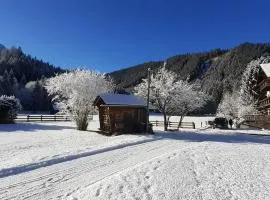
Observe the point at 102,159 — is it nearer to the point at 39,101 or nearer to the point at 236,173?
the point at 236,173

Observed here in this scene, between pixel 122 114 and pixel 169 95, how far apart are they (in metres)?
7.85

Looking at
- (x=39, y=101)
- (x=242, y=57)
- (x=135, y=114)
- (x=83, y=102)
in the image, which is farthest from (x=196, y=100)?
(x=242, y=57)

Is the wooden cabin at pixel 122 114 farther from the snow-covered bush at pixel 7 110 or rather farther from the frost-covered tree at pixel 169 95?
the snow-covered bush at pixel 7 110

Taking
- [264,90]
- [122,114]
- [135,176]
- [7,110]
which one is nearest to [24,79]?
[7,110]

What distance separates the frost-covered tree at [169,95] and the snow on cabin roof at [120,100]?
12.7 feet

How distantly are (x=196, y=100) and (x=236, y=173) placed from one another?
32350 millimetres

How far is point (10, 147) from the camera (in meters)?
21.8

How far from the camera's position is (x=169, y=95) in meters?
39.4

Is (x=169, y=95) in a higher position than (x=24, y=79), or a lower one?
lower

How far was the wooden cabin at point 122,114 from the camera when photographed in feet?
111

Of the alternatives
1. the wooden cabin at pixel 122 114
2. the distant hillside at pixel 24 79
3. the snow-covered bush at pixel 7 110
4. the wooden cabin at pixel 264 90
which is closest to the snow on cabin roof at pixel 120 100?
the wooden cabin at pixel 122 114

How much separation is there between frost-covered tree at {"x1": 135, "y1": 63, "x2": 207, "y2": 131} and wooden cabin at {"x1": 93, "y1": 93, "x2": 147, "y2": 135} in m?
4.66

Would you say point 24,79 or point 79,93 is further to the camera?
point 24,79

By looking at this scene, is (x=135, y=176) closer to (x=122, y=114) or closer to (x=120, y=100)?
(x=122, y=114)
